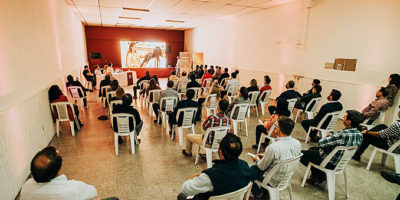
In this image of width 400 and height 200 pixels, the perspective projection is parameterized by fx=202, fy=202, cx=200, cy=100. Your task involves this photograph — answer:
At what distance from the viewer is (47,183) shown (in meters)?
1.41

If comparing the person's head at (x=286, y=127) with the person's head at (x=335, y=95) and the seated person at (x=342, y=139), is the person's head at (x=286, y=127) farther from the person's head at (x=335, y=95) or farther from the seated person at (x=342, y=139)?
the person's head at (x=335, y=95)

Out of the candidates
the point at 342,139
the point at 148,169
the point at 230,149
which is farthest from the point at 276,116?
the point at 148,169

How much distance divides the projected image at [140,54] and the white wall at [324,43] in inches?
296

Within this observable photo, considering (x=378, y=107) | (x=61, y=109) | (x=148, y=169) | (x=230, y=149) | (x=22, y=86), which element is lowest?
(x=148, y=169)

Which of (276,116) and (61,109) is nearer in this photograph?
(276,116)

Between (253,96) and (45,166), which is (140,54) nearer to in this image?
(253,96)

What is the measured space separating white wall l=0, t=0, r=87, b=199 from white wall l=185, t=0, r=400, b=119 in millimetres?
7401

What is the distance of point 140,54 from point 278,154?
14881 millimetres

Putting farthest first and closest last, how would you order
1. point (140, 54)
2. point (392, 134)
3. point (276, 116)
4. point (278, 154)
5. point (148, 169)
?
1. point (140, 54)
2. point (276, 116)
3. point (148, 169)
4. point (392, 134)
5. point (278, 154)

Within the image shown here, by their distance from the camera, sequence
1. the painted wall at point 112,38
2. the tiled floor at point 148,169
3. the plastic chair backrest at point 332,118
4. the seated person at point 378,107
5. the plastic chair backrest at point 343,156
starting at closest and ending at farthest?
1. the plastic chair backrest at point 343,156
2. the tiled floor at point 148,169
3. the plastic chair backrest at point 332,118
4. the seated person at point 378,107
5. the painted wall at point 112,38

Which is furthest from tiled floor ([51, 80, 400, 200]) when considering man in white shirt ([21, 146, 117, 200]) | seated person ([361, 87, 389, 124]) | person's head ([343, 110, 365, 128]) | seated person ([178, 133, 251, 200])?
man in white shirt ([21, 146, 117, 200])

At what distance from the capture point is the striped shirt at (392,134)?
118 inches

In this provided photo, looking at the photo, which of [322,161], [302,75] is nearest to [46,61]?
[322,161]

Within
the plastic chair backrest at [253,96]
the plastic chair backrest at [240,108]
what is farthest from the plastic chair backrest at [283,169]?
the plastic chair backrest at [253,96]
